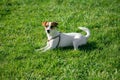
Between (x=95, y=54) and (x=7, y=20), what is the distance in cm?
508

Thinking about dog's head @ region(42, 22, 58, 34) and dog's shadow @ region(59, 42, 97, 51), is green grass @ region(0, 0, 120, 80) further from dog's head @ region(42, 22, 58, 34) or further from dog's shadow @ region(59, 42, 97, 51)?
dog's head @ region(42, 22, 58, 34)

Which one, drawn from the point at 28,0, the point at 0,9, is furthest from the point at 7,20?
the point at 28,0

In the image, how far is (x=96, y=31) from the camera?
10.9 m

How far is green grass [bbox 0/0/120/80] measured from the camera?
827 centimetres

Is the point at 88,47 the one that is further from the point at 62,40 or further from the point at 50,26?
the point at 50,26

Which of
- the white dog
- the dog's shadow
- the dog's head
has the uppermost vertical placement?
the dog's head

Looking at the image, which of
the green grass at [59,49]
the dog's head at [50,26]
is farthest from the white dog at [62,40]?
the green grass at [59,49]

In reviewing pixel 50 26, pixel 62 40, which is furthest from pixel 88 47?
pixel 50 26

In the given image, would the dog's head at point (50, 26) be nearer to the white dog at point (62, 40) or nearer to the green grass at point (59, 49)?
the white dog at point (62, 40)

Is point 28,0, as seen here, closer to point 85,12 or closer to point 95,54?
point 85,12

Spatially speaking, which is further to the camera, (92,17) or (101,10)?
(101,10)

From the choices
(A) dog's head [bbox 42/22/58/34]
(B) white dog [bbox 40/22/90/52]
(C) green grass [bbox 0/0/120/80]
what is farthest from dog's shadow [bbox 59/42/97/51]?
(A) dog's head [bbox 42/22/58/34]

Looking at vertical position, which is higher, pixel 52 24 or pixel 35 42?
pixel 52 24

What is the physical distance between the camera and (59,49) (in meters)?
9.48
